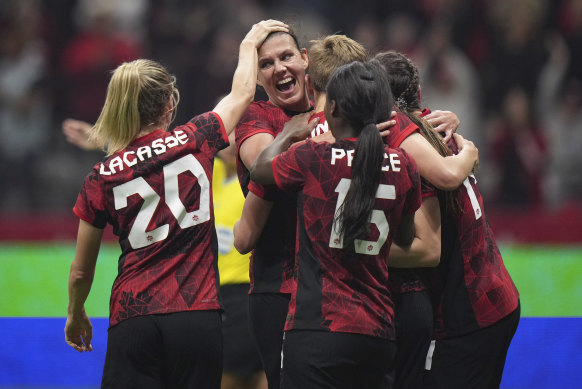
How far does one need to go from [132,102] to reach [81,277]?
688 millimetres

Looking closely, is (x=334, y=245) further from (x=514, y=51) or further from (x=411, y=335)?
(x=514, y=51)

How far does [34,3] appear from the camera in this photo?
35.6 feet

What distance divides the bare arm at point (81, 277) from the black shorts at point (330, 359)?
2.87 ft

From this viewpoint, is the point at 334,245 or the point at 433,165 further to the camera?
the point at 433,165

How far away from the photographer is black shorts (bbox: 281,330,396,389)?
2.61 meters

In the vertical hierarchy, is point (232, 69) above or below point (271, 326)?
above

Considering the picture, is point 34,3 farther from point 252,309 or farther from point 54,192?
point 252,309

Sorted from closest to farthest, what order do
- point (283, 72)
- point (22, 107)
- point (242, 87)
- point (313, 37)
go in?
point (242, 87)
point (283, 72)
point (313, 37)
point (22, 107)

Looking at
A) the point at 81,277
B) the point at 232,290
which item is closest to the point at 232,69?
the point at 232,290

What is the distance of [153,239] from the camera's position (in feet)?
9.90

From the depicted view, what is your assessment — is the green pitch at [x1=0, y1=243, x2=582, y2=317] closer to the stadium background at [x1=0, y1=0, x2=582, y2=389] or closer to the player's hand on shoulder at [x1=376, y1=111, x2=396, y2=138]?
the stadium background at [x1=0, y1=0, x2=582, y2=389]

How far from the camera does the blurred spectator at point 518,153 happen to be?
9641mm

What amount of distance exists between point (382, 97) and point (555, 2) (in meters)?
8.56

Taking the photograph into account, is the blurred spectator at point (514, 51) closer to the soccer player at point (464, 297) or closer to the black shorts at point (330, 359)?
the soccer player at point (464, 297)
